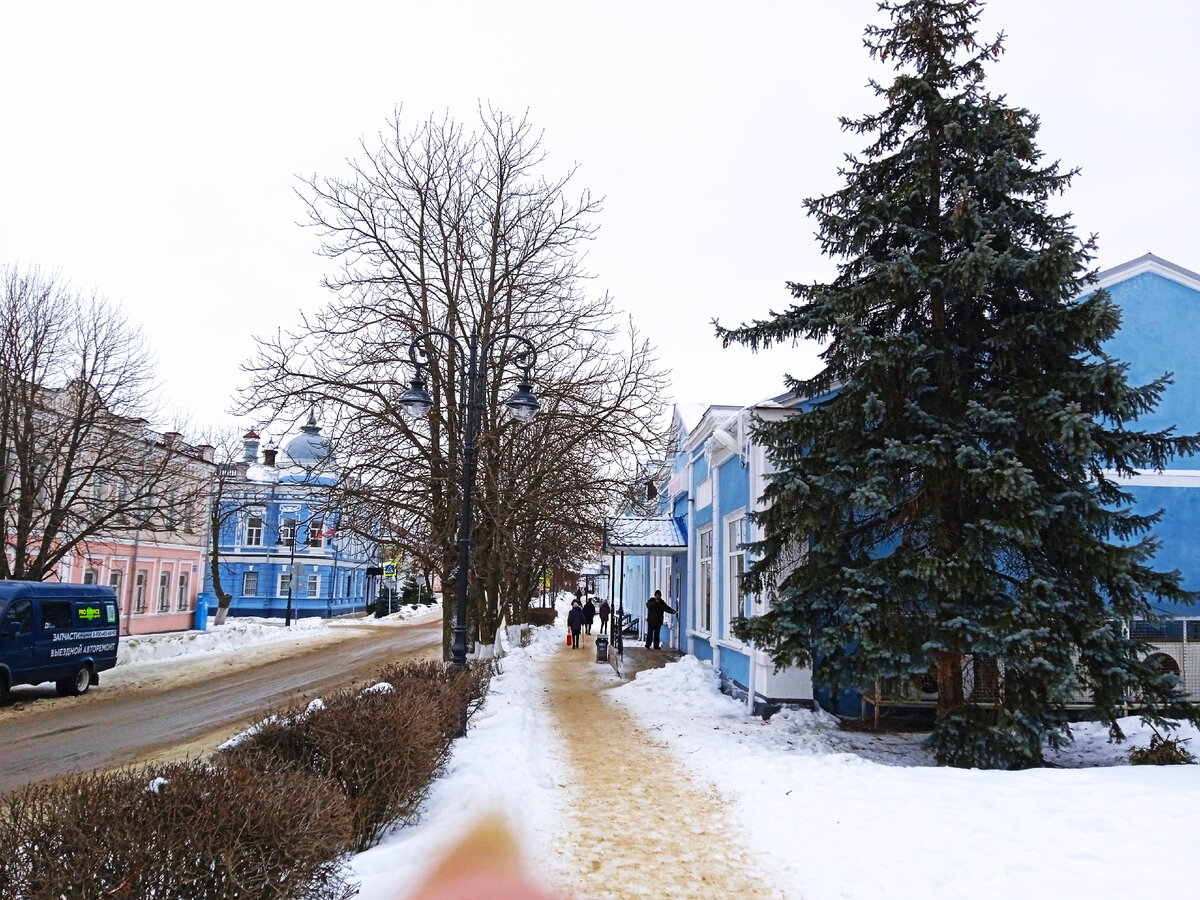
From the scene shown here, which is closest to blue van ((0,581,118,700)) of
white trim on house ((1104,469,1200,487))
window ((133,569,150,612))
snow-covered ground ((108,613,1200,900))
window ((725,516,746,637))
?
snow-covered ground ((108,613,1200,900))

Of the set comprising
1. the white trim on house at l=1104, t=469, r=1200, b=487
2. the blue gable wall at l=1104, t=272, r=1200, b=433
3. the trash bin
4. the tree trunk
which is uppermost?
the blue gable wall at l=1104, t=272, r=1200, b=433

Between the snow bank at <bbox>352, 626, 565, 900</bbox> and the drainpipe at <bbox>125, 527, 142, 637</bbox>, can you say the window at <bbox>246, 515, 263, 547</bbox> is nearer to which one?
the drainpipe at <bbox>125, 527, 142, 637</bbox>

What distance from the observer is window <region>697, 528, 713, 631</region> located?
17531mm

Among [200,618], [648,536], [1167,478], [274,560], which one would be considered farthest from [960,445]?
[274,560]

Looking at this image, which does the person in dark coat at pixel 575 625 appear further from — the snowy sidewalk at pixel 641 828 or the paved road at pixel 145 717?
the snowy sidewalk at pixel 641 828

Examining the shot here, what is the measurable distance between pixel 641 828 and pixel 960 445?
5.30 meters

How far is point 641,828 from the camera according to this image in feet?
22.3

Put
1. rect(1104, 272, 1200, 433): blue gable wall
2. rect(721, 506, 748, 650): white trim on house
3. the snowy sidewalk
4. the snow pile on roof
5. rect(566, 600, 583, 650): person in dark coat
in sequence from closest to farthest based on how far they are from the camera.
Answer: the snowy sidewalk, rect(1104, 272, 1200, 433): blue gable wall, rect(721, 506, 748, 650): white trim on house, the snow pile on roof, rect(566, 600, 583, 650): person in dark coat

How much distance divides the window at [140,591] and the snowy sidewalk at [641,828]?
3099 cm

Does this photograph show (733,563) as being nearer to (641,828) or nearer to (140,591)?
(641,828)

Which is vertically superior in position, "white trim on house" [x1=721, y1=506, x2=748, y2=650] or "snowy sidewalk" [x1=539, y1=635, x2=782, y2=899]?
"white trim on house" [x1=721, y1=506, x2=748, y2=650]

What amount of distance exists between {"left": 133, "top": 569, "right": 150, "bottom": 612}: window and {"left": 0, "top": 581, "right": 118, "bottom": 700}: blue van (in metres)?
19.0

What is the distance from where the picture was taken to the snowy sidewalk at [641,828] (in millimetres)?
5496

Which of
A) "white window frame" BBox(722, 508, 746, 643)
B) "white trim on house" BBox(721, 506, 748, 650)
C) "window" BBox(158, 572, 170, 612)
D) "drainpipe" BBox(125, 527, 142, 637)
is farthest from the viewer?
"window" BBox(158, 572, 170, 612)
